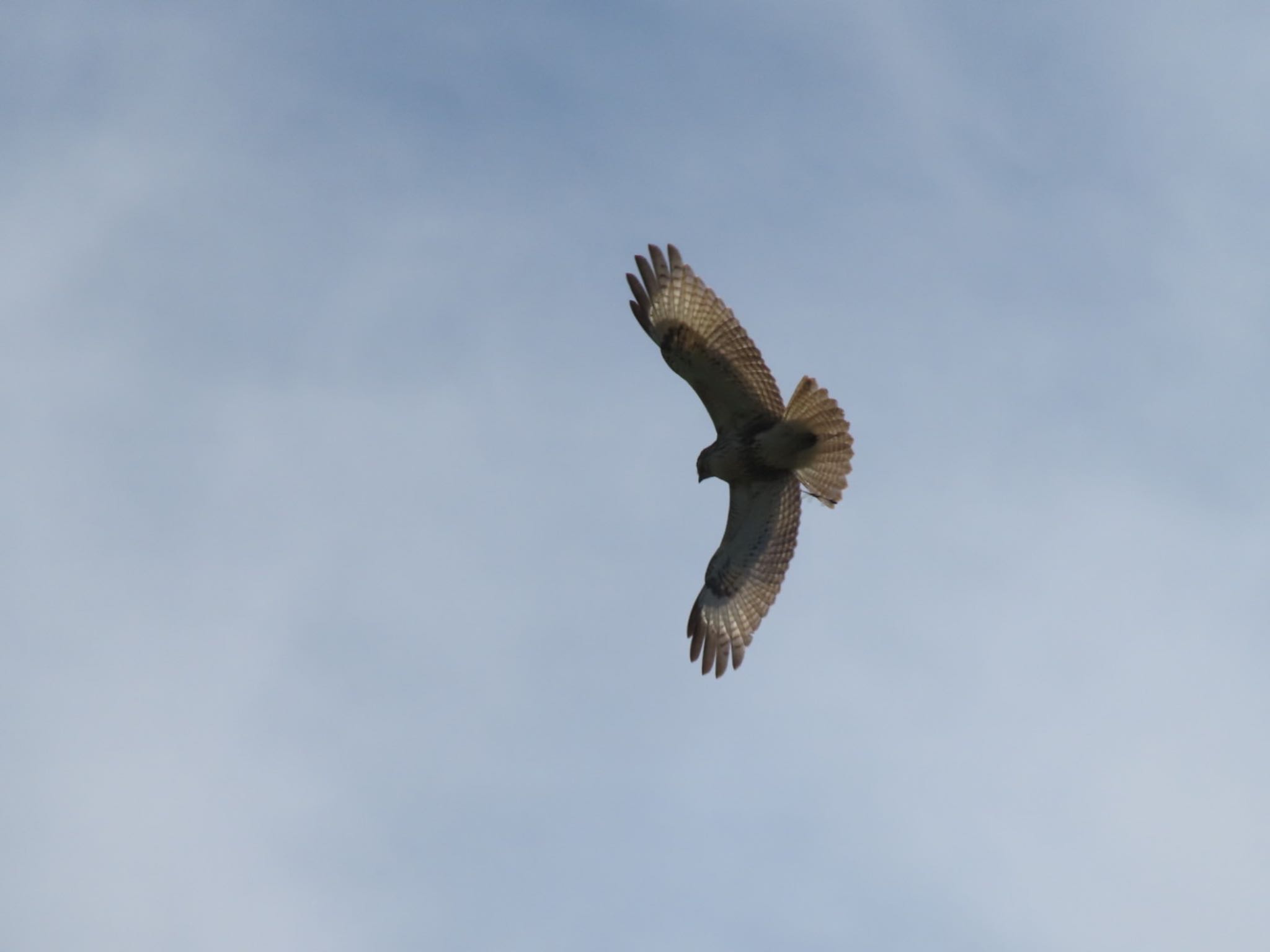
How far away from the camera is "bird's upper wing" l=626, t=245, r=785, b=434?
1327 cm

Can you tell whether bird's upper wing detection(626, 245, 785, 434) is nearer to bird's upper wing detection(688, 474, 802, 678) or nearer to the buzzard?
the buzzard

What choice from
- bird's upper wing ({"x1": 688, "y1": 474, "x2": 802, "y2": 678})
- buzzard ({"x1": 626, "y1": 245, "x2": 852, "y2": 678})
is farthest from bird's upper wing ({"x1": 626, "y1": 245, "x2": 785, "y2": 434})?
bird's upper wing ({"x1": 688, "y1": 474, "x2": 802, "y2": 678})

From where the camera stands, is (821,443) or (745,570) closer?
(821,443)

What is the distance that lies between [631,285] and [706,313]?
2.60ft

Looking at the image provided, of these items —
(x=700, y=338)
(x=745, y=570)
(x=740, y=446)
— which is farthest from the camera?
(x=745, y=570)

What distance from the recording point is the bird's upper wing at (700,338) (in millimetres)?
13273

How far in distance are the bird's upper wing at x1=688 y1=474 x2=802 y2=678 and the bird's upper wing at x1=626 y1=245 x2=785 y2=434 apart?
2.91ft

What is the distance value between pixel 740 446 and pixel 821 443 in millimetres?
796

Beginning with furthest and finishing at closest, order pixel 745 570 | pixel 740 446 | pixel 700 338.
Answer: pixel 745 570 → pixel 740 446 → pixel 700 338

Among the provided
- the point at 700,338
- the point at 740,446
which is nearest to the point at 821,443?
the point at 740,446

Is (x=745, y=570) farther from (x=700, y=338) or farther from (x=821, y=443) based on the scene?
(x=700, y=338)

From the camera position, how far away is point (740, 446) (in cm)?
1374

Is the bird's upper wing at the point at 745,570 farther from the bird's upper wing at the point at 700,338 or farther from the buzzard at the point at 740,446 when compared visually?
the bird's upper wing at the point at 700,338

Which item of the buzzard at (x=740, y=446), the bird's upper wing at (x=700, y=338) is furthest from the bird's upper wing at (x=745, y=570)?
the bird's upper wing at (x=700, y=338)
